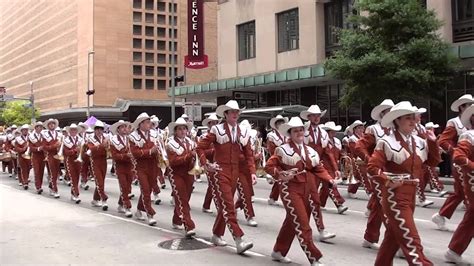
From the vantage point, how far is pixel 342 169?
733 inches

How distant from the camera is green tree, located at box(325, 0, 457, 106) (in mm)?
18672

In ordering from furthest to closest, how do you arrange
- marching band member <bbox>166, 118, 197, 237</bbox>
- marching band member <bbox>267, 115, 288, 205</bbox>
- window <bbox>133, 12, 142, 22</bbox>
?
window <bbox>133, 12, 142, 22</bbox>, marching band member <bbox>267, 115, 288, 205</bbox>, marching band member <bbox>166, 118, 197, 237</bbox>

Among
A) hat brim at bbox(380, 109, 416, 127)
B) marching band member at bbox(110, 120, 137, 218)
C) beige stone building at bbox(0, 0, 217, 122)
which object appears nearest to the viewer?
hat brim at bbox(380, 109, 416, 127)

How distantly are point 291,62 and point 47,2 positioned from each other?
61665 mm

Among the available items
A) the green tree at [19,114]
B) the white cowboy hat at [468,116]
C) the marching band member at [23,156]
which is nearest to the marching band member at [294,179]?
the white cowboy hat at [468,116]

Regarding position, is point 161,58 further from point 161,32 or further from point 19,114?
point 19,114

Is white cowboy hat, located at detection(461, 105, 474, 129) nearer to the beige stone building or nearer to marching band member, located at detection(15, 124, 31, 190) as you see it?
marching band member, located at detection(15, 124, 31, 190)

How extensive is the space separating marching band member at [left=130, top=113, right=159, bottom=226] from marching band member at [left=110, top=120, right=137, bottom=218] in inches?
21.6

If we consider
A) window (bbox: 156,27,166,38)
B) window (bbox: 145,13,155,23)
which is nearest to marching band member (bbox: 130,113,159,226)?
window (bbox: 156,27,166,38)

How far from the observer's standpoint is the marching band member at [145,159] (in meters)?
10.3

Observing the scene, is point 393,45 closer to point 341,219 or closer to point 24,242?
point 341,219

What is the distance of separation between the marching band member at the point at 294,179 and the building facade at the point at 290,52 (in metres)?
17.1

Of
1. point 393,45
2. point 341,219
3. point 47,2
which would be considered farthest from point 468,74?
point 47,2

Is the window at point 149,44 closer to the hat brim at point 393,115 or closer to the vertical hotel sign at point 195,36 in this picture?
the vertical hotel sign at point 195,36
